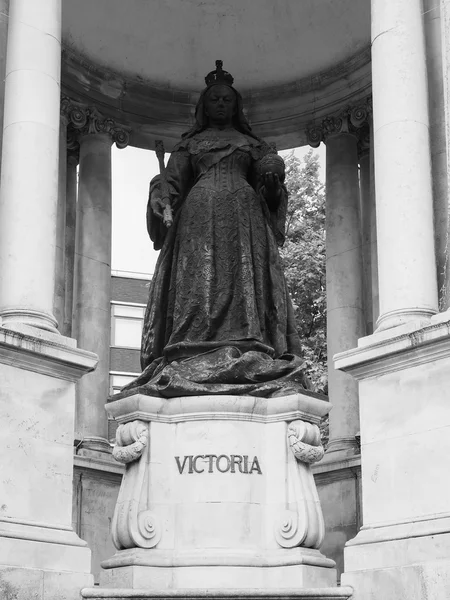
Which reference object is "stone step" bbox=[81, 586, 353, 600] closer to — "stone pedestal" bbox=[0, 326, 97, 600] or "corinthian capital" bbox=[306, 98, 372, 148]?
"stone pedestal" bbox=[0, 326, 97, 600]

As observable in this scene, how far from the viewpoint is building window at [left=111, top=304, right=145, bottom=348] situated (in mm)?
51344


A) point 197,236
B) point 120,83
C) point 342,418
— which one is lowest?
point 342,418

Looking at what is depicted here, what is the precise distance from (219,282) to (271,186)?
1.71 m

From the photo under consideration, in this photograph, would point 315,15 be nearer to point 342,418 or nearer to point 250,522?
point 342,418

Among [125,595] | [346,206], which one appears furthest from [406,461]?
[346,206]

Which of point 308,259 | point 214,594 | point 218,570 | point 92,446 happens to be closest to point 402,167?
point 218,570

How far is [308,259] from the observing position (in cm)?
3653

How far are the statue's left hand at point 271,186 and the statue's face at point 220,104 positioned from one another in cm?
135

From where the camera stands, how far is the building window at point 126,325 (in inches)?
2021

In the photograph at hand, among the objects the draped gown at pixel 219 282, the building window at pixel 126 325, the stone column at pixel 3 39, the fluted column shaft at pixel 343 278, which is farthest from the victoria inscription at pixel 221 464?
the building window at pixel 126 325

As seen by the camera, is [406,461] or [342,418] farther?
[342,418]

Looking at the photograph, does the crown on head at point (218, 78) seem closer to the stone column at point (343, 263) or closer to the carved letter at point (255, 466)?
the stone column at point (343, 263)

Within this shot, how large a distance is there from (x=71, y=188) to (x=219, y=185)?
6.40 m

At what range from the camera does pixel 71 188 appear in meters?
23.5
